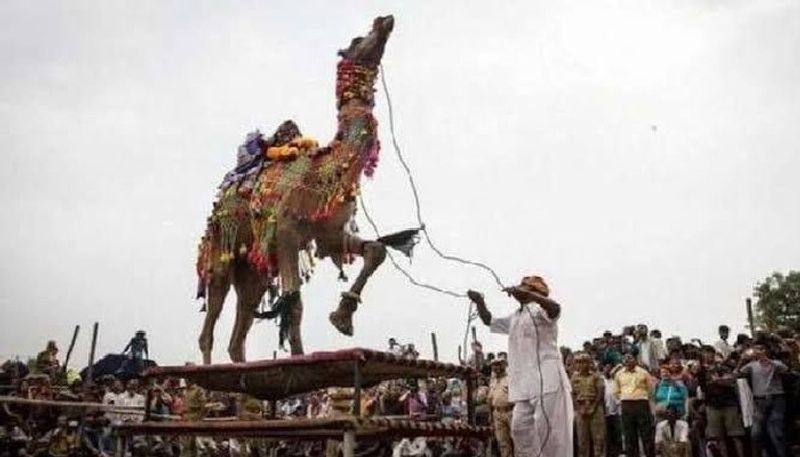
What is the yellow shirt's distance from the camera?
40.4 ft

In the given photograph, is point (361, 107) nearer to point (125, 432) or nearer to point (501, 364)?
point (125, 432)

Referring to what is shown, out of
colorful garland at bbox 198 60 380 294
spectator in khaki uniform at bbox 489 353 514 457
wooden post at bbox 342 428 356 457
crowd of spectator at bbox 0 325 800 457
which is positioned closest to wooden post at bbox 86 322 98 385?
crowd of spectator at bbox 0 325 800 457

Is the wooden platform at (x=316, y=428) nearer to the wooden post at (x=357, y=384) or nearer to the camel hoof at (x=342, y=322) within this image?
the wooden post at (x=357, y=384)

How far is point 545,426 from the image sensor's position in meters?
7.13

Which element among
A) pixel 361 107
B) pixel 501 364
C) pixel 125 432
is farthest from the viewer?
pixel 501 364

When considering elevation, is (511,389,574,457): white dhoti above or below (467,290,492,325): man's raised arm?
below

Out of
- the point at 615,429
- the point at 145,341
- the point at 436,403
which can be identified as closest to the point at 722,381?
the point at 615,429

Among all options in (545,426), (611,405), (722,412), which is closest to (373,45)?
(545,426)

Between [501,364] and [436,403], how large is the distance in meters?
1.74

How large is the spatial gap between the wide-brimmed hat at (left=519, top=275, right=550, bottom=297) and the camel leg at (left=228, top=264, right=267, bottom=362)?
8.21ft

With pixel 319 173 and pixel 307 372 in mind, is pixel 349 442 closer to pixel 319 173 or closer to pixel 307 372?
pixel 307 372

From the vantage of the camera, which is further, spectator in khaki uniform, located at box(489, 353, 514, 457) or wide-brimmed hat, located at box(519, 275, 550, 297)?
spectator in khaki uniform, located at box(489, 353, 514, 457)

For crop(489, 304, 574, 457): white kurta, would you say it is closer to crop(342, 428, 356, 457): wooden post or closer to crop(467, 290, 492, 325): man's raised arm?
crop(467, 290, 492, 325): man's raised arm

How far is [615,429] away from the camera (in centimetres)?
1393
